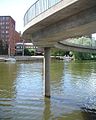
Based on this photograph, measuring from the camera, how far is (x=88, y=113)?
24.5 meters

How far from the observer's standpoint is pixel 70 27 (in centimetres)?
1955

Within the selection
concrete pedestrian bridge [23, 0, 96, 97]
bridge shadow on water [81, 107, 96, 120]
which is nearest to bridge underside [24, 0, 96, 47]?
concrete pedestrian bridge [23, 0, 96, 97]

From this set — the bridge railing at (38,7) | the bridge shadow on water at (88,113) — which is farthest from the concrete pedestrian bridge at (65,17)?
the bridge shadow on water at (88,113)

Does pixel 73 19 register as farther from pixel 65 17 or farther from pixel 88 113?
pixel 88 113

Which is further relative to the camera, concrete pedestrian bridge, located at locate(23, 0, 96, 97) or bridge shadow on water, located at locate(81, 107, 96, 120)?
bridge shadow on water, located at locate(81, 107, 96, 120)

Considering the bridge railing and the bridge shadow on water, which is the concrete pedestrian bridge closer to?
the bridge railing

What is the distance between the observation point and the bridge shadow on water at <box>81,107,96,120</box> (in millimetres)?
23234

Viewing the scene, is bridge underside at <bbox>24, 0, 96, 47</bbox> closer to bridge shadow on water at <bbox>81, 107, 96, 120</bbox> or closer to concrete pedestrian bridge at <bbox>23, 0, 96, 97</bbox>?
concrete pedestrian bridge at <bbox>23, 0, 96, 97</bbox>

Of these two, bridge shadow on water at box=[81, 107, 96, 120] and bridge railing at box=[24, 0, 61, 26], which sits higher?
bridge railing at box=[24, 0, 61, 26]

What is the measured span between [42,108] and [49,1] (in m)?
9.83

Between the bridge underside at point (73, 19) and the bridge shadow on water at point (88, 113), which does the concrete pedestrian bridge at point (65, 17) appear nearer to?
the bridge underside at point (73, 19)

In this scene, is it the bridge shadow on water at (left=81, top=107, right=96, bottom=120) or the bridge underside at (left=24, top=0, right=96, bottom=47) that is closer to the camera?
the bridge underside at (left=24, top=0, right=96, bottom=47)

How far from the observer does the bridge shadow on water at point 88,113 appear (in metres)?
23.2

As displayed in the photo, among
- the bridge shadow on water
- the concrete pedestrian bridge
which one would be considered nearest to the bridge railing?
the concrete pedestrian bridge
